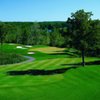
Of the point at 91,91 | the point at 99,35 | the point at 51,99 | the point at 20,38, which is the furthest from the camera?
the point at 20,38

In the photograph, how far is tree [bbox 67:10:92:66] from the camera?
39.7m

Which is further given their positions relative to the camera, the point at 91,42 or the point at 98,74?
the point at 91,42

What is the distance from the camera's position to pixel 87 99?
11484 millimetres

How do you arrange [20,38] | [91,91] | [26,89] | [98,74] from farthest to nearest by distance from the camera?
[20,38], [98,74], [91,91], [26,89]

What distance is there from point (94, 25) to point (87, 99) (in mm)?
29276

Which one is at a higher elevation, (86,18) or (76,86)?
(86,18)

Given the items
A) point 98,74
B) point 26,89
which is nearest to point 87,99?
point 26,89

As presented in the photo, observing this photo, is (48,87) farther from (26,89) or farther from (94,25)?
(94,25)

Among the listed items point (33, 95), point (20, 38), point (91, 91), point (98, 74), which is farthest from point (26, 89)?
point (20, 38)

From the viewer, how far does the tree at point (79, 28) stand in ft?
130

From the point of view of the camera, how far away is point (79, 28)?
40.2 m

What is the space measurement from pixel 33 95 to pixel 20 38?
116m

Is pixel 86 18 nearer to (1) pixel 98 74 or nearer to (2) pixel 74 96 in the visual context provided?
(1) pixel 98 74

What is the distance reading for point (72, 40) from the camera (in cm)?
3991
